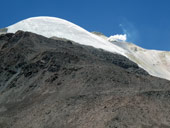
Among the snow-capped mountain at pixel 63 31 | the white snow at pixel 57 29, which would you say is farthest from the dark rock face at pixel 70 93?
the snow-capped mountain at pixel 63 31

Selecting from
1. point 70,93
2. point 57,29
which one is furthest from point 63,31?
point 70,93

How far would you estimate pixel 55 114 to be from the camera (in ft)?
101

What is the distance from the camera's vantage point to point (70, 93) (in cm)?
3497

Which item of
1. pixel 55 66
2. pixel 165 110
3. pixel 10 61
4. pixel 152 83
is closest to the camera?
pixel 165 110

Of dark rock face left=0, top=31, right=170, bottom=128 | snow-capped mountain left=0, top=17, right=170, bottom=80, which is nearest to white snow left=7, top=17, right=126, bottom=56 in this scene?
snow-capped mountain left=0, top=17, right=170, bottom=80

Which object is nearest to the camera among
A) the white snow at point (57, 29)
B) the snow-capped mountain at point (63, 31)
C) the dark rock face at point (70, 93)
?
the dark rock face at point (70, 93)

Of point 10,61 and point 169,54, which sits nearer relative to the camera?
point 10,61

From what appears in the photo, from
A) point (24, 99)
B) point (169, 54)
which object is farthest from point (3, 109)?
point (169, 54)

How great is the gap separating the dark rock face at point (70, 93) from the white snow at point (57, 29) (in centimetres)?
2501

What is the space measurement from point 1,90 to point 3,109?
6.88m

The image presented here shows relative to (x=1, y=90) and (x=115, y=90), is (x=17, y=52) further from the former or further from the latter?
(x=115, y=90)

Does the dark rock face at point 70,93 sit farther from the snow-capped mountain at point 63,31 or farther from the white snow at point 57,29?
the snow-capped mountain at point 63,31

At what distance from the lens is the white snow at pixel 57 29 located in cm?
7950

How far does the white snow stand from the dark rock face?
82.1 feet
